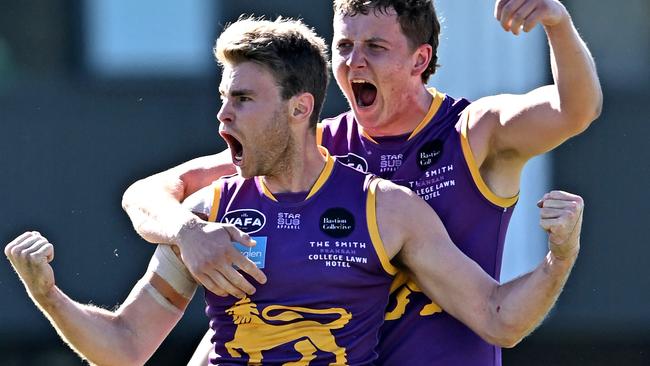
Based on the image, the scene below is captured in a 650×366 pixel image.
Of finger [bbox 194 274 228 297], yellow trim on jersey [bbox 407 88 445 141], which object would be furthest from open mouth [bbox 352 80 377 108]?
finger [bbox 194 274 228 297]

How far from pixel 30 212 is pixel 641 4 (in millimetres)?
4306

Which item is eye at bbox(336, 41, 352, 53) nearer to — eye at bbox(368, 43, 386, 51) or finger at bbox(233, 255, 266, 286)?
eye at bbox(368, 43, 386, 51)

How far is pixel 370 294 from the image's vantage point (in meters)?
4.45

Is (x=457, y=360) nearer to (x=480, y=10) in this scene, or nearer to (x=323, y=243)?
(x=323, y=243)

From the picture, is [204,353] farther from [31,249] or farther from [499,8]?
[499,8]

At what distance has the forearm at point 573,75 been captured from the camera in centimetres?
443

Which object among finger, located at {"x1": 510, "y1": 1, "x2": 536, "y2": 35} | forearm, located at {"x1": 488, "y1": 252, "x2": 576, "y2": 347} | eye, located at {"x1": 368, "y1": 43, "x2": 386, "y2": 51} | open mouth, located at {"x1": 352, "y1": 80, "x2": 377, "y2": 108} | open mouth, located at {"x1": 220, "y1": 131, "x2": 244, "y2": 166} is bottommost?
forearm, located at {"x1": 488, "y1": 252, "x2": 576, "y2": 347}

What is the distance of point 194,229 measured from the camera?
14.3 feet

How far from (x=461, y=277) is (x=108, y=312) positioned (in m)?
1.17

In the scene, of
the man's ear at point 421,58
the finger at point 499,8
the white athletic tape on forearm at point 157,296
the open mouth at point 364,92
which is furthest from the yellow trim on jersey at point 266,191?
the finger at point 499,8

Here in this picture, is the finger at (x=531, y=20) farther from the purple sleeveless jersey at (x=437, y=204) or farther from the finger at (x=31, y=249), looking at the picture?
the finger at (x=31, y=249)

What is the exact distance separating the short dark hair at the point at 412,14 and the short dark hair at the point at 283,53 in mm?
390

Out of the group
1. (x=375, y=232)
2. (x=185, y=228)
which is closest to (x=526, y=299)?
(x=375, y=232)

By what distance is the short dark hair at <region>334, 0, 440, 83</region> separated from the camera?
501 cm
